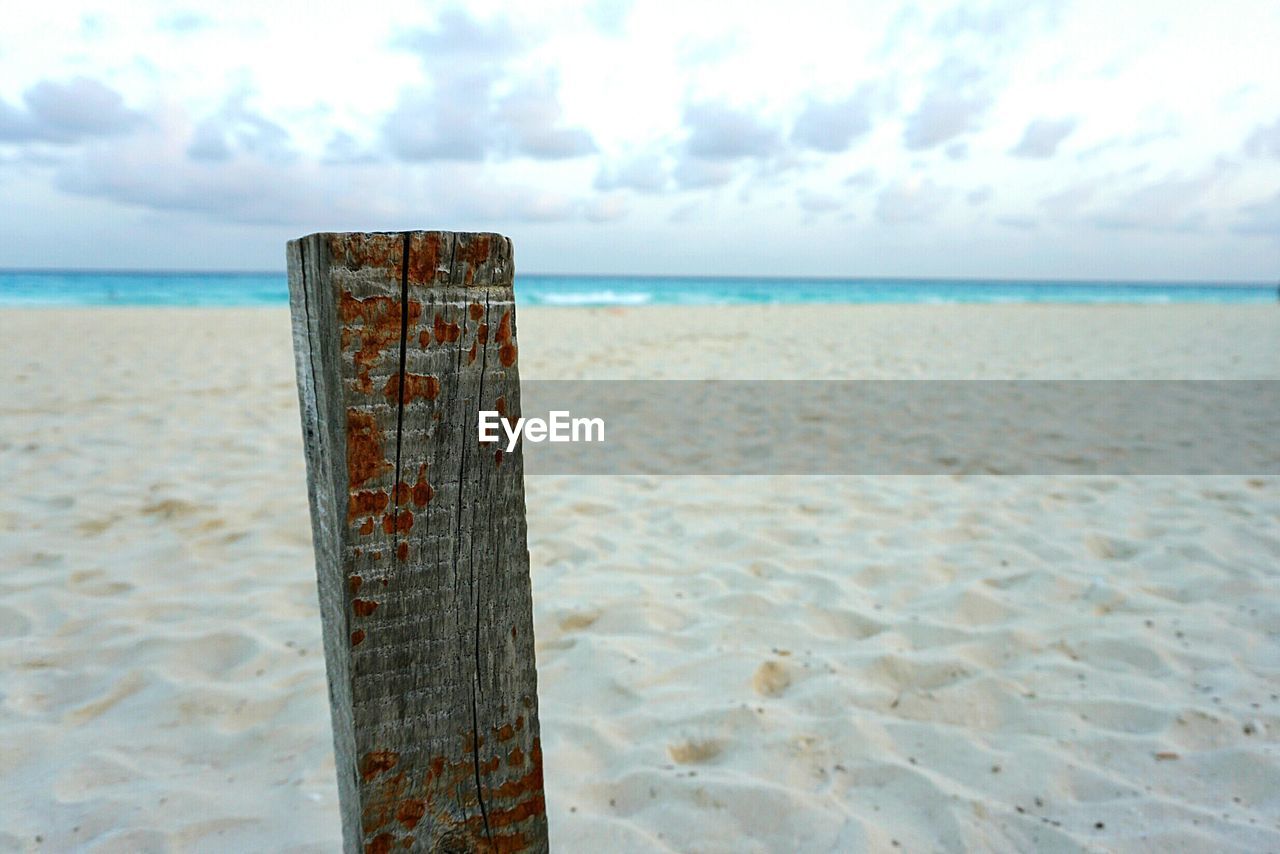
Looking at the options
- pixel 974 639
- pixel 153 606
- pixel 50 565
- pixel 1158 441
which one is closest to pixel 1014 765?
pixel 974 639

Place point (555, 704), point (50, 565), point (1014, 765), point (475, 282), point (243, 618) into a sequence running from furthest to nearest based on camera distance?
1. point (50, 565)
2. point (243, 618)
3. point (555, 704)
4. point (1014, 765)
5. point (475, 282)

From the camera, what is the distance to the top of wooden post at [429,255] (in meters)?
0.97

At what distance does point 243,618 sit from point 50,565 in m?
1.02

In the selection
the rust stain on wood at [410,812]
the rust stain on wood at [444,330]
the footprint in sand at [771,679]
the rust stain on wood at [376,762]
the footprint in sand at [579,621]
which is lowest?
the footprint in sand at [771,679]

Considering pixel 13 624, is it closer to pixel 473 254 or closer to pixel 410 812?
pixel 410 812

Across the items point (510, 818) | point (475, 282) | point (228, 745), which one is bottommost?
point (228, 745)

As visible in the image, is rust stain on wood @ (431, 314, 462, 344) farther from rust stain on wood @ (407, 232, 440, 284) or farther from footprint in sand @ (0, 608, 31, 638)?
footprint in sand @ (0, 608, 31, 638)

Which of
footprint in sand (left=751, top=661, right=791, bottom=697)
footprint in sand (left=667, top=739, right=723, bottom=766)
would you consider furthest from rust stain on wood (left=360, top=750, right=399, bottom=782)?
footprint in sand (left=751, top=661, right=791, bottom=697)

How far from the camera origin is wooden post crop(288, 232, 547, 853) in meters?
0.99

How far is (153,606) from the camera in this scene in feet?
9.64

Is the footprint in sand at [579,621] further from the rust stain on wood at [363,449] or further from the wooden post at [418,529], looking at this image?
the rust stain on wood at [363,449]

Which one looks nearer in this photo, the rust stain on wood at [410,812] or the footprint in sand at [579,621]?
the rust stain on wood at [410,812]

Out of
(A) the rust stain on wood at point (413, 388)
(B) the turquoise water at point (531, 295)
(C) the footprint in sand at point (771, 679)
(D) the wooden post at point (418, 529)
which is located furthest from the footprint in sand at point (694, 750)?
(B) the turquoise water at point (531, 295)

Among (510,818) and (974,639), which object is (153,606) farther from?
(974,639)
